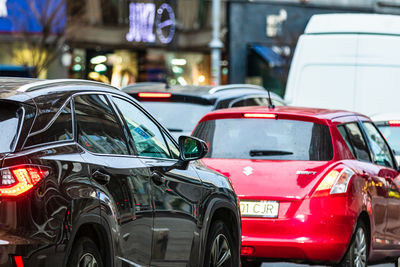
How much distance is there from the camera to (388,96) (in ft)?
55.2

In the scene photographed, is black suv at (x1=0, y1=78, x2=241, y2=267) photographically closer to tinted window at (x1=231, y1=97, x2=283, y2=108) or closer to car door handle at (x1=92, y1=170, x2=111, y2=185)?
car door handle at (x1=92, y1=170, x2=111, y2=185)

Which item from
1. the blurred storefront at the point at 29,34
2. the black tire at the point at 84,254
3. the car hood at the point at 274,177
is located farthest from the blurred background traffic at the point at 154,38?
the black tire at the point at 84,254

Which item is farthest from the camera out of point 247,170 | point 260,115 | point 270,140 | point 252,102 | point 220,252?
point 252,102

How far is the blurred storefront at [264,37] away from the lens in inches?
1539

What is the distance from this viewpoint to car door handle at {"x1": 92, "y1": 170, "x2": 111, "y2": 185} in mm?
5434

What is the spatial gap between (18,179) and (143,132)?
1824mm

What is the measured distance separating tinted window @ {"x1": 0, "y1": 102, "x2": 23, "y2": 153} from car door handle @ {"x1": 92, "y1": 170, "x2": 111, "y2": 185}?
55 centimetres

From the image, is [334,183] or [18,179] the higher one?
[18,179]

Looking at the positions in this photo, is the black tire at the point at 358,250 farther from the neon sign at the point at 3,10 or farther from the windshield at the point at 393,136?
the neon sign at the point at 3,10

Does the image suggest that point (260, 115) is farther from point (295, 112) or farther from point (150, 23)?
point (150, 23)

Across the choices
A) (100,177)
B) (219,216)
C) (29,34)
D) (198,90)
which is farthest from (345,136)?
(29,34)

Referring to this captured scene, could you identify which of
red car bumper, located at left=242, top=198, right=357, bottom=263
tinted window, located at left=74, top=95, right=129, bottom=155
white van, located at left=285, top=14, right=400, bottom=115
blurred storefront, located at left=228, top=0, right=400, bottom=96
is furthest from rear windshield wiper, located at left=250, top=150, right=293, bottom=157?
blurred storefront, located at left=228, top=0, right=400, bottom=96

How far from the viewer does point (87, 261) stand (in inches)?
208

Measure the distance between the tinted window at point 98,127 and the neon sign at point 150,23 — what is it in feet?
96.7
